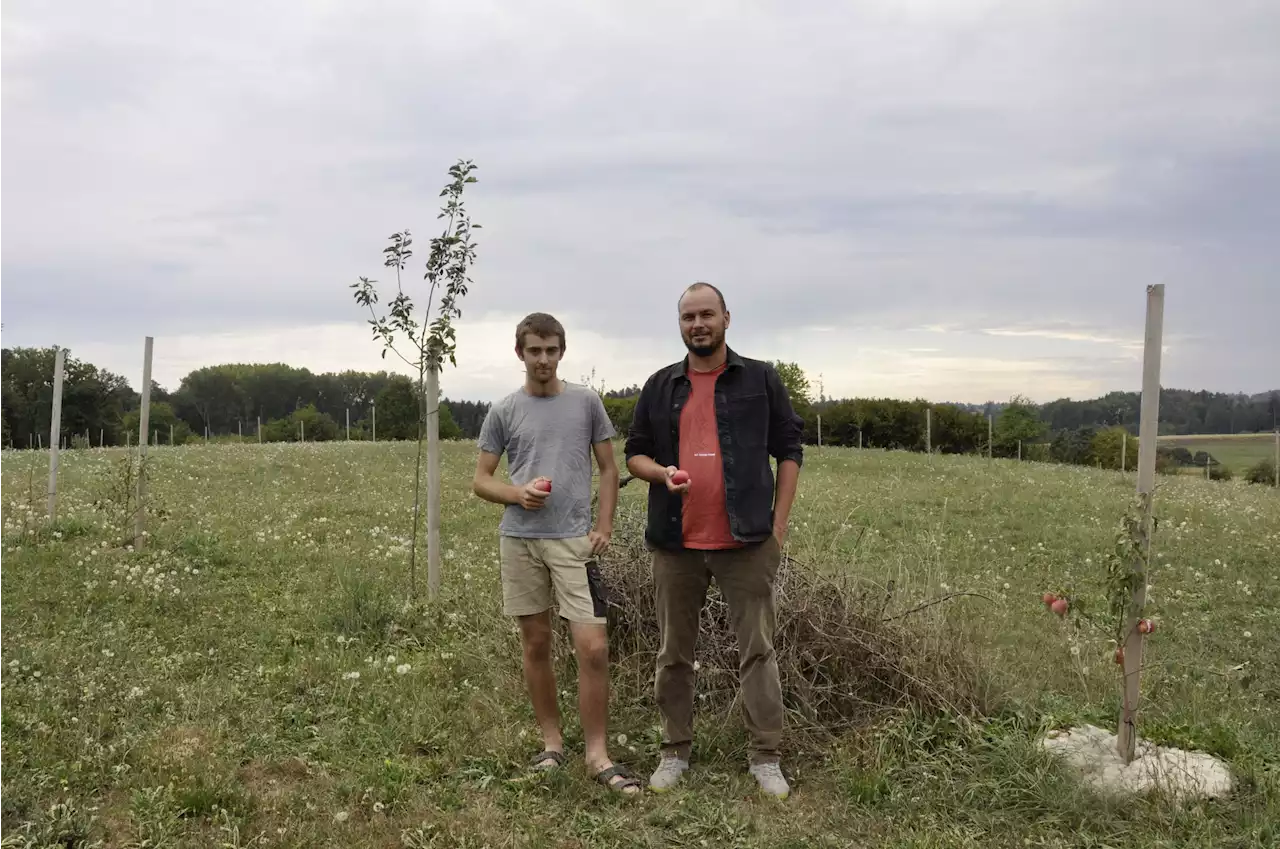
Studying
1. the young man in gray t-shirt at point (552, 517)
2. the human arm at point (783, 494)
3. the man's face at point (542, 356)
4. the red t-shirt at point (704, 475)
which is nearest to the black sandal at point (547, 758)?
the young man in gray t-shirt at point (552, 517)

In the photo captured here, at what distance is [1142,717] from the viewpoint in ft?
14.2

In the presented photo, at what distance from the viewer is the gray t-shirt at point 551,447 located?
4004mm

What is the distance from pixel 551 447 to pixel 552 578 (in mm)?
614

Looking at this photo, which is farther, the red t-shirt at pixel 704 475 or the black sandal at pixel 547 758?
the black sandal at pixel 547 758

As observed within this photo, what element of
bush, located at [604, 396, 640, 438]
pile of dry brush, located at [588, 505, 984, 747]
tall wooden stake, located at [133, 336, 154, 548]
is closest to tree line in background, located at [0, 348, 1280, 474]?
bush, located at [604, 396, 640, 438]

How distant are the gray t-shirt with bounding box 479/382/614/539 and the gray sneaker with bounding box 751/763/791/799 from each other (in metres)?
1.36

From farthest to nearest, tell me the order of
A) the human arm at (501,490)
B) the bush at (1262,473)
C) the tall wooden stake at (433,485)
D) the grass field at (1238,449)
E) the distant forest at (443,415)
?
the distant forest at (443,415), the grass field at (1238,449), the bush at (1262,473), the tall wooden stake at (433,485), the human arm at (501,490)

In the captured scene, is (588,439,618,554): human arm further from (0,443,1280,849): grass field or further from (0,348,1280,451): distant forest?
(0,348,1280,451): distant forest

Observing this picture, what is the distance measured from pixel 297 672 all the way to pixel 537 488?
99.5 inches

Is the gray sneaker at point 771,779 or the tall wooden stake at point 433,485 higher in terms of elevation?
the tall wooden stake at point 433,485

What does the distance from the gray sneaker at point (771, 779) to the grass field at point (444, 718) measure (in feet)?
0.22

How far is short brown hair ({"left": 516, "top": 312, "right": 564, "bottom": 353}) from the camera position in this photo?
3.99m

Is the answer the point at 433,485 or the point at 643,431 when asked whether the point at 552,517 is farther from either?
the point at 433,485

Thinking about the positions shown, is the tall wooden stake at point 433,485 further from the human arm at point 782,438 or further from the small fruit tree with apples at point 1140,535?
the small fruit tree with apples at point 1140,535
